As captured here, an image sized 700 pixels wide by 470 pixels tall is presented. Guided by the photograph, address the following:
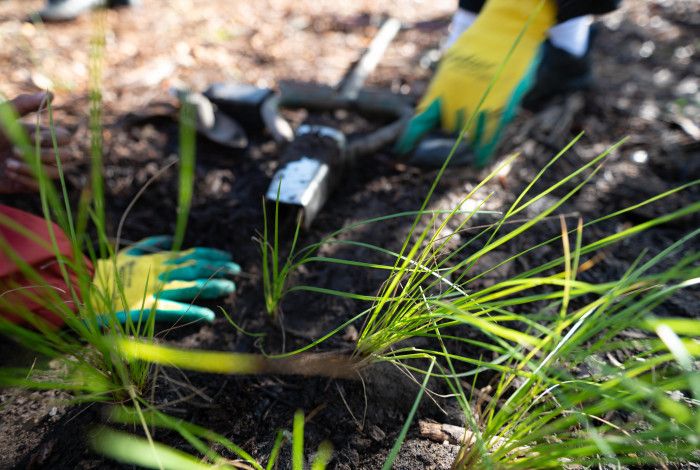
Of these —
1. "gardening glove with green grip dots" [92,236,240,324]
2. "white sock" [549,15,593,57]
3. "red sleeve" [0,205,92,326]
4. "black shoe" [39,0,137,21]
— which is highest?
"white sock" [549,15,593,57]

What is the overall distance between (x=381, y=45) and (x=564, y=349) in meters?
2.51

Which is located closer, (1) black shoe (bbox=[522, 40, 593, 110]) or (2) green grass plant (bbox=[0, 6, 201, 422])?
(2) green grass plant (bbox=[0, 6, 201, 422])

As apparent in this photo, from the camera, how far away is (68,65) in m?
2.49

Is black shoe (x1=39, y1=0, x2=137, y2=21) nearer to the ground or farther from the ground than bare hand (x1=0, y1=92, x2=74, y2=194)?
farther from the ground

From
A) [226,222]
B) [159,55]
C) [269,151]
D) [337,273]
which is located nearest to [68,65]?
[159,55]

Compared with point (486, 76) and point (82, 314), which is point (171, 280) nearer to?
point (82, 314)

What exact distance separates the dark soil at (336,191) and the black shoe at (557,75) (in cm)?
8

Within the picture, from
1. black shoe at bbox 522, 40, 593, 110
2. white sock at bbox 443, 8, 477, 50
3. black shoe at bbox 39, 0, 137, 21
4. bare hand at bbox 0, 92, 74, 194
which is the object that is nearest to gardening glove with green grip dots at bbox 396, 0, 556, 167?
white sock at bbox 443, 8, 477, 50

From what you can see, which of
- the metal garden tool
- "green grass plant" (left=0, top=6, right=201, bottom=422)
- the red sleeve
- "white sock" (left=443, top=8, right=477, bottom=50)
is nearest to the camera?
"green grass plant" (left=0, top=6, right=201, bottom=422)

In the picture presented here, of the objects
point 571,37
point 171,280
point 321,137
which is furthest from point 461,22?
point 171,280

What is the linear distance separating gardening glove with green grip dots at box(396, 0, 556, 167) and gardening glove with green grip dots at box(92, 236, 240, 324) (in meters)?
0.89

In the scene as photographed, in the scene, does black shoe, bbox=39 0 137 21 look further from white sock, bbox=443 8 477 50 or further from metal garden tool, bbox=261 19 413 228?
white sock, bbox=443 8 477 50

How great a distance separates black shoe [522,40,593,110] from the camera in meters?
2.24

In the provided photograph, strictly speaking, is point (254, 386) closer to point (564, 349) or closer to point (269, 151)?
point (564, 349)
